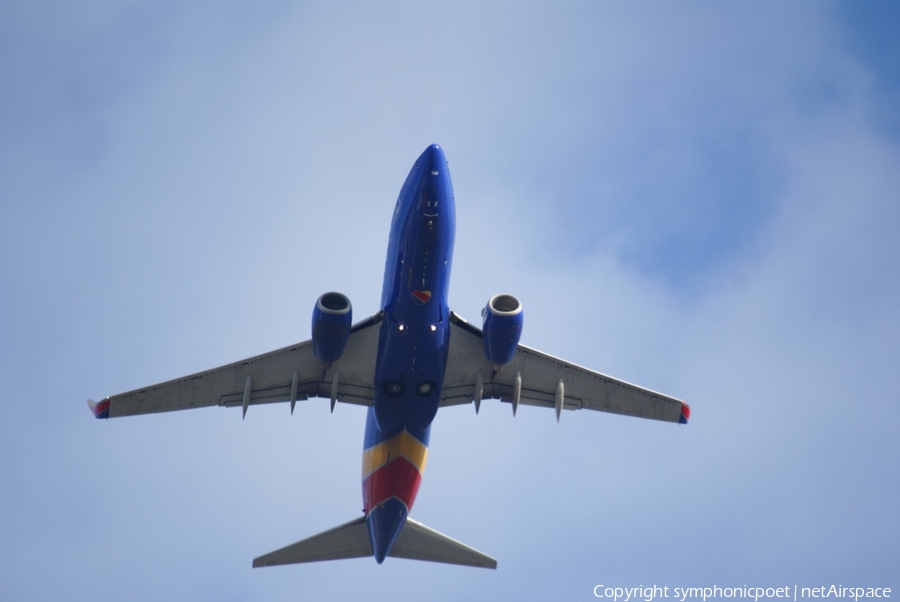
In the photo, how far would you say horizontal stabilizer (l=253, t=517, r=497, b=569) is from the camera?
115ft

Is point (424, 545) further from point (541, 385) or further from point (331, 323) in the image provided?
point (331, 323)

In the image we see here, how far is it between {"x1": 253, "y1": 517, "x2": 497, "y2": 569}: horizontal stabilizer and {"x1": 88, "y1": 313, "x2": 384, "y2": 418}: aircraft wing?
183 inches

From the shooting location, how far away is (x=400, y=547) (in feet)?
117

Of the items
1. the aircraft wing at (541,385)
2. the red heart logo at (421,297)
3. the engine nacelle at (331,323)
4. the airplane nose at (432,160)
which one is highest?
the airplane nose at (432,160)

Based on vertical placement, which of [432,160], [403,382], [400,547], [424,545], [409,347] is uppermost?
[432,160]

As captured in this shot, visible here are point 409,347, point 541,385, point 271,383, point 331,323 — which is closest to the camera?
point 331,323

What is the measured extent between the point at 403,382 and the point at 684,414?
10525 millimetres

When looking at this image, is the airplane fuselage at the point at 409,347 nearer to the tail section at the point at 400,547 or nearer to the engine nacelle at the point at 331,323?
the tail section at the point at 400,547

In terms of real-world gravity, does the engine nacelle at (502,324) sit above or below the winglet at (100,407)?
above

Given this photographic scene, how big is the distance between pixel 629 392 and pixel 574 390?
1.95 metres

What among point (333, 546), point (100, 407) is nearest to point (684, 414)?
point (333, 546)

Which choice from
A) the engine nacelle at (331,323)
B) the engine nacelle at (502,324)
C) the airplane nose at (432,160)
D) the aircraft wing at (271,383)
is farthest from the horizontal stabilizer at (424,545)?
the airplane nose at (432,160)

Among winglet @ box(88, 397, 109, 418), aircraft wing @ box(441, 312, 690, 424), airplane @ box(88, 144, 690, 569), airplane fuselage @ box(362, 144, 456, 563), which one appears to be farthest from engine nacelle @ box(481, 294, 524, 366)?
winglet @ box(88, 397, 109, 418)

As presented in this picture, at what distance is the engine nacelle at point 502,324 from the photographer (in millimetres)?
31203
